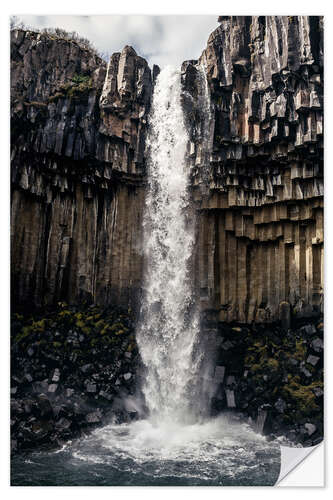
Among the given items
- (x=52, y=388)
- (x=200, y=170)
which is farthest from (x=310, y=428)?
(x=200, y=170)

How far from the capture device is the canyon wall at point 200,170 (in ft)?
25.0

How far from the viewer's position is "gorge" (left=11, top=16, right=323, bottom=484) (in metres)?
7.32

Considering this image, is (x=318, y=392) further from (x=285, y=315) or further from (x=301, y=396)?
(x=285, y=315)

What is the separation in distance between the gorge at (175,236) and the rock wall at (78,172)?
0.03 meters

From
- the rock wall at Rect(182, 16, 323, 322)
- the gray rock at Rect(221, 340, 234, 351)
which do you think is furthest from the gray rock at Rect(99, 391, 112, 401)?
the rock wall at Rect(182, 16, 323, 322)

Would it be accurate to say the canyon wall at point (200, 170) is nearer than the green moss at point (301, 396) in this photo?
No

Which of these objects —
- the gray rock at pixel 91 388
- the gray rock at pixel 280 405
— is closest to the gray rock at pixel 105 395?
the gray rock at pixel 91 388

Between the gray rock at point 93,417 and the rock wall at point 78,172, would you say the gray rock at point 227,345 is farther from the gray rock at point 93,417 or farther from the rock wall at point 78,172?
the gray rock at point 93,417

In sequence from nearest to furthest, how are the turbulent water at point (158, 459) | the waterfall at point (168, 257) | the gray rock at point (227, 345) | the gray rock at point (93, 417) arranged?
the turbulent water at point (158, 459)
the gray rock at point (93, 417)
the gray rock at point (227, 345)
the waterfall at point (168, 257)

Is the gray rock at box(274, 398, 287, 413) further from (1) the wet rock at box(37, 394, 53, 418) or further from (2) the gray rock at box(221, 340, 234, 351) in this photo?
(1) the wet rock at box(37, 394, 53, 418)

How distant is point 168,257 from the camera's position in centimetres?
870

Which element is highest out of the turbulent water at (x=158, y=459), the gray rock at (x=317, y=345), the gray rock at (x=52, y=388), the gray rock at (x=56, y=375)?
the gray rock at (x=317, y=345)

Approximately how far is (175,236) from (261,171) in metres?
1.82

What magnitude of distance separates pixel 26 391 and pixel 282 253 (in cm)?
448
